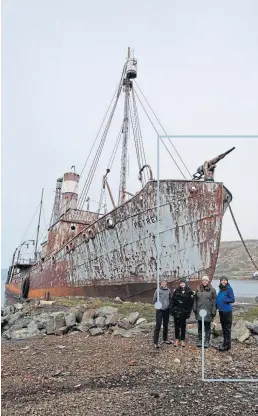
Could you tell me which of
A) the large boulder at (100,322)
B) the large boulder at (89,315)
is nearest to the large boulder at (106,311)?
the large boulder at (89,315)

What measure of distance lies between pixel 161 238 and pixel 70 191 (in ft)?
46.7

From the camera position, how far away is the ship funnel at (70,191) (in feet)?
93.7

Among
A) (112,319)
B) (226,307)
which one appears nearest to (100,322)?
(112,319)

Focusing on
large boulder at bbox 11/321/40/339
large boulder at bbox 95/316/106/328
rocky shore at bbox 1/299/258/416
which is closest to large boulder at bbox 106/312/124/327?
rocky shore at bbox 1/299/258/416

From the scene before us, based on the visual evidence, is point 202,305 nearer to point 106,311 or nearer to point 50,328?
point 106,311

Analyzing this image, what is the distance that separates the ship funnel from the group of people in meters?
20.6

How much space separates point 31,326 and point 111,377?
6.48 metres

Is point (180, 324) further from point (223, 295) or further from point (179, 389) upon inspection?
point (179, 389)

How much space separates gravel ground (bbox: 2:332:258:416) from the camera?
496 centimetres

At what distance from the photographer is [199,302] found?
329 inches

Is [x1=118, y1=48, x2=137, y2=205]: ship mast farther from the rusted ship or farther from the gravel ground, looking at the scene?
the gravel ground

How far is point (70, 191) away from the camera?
1139 inches

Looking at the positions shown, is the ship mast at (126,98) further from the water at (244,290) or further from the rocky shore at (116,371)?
the water at (244,290)

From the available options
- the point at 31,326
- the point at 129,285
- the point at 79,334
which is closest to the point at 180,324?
the point at 79,334
